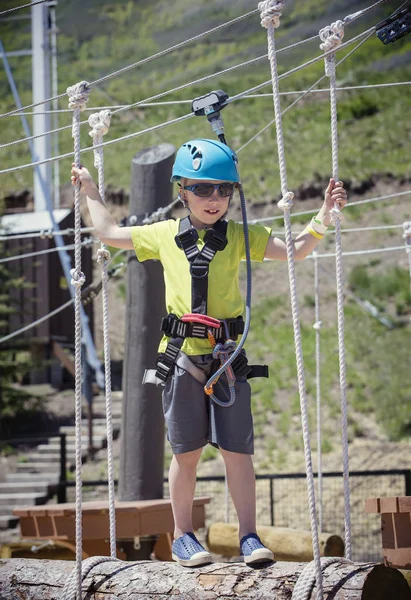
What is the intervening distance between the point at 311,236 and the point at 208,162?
0.46 m

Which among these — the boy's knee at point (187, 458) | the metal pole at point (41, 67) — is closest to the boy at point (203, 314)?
the boy's knee at point (187, 458)

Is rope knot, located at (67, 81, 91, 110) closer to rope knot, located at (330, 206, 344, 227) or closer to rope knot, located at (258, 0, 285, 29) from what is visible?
rope knot, located at (258, 0, 285, 29)

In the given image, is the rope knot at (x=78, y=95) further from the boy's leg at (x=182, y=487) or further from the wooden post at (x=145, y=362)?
the wooden post at (x=145, y=362)

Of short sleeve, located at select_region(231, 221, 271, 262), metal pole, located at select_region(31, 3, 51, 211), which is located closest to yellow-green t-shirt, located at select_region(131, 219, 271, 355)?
short sleeve, located at select_region(231, 221, 271, 262)

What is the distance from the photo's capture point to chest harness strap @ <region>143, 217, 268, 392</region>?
315cm

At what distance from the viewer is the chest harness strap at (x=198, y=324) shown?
3146 millimetres

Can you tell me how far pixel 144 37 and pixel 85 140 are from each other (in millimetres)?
14682

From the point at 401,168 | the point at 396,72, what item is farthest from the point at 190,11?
the point at 401,168

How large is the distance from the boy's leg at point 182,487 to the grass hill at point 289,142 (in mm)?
8378

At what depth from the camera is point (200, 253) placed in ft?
10.6

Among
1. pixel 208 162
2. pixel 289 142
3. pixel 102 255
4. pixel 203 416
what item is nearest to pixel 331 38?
pixel 208 162

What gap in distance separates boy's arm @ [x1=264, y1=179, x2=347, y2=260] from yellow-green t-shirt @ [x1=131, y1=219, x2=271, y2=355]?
4cm

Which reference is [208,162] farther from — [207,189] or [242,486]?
[242,486]

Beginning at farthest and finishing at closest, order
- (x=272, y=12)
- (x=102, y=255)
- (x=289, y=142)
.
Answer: (x=289, y=142) → (x=102, y=255) → (x=272, y=12)
